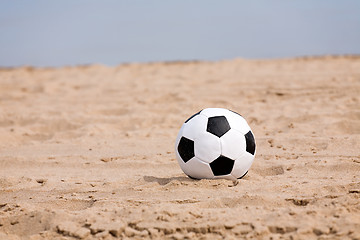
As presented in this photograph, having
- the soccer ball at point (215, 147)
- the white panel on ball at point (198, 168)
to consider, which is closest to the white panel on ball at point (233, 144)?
the soccer ball at point (215, 147)

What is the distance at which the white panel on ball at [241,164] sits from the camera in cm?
346

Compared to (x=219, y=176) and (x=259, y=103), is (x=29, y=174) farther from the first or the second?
(x=259, y=103)

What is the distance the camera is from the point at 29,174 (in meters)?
4.30

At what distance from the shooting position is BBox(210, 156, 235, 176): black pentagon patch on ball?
341 cm

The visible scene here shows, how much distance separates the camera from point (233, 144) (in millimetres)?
3449

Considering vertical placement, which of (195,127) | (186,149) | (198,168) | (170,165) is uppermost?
(195,127)

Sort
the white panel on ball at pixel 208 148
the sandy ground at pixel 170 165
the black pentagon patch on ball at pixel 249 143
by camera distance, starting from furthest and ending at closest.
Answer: the black pentagon patch on ball at pixel 249 143, the white panel on ball at pixel 208 148, the sandy ground at pixel 170 165

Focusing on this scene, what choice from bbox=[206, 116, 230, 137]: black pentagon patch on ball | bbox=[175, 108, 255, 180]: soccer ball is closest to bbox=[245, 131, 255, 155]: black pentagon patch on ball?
bbox=[175, 108, 255, 180]: soccer ball

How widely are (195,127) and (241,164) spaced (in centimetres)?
43

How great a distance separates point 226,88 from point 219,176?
508 cm

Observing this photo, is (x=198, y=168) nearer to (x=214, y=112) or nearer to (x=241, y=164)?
(x=241, y=164)

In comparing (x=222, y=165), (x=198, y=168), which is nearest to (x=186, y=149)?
(x=198, y=168)

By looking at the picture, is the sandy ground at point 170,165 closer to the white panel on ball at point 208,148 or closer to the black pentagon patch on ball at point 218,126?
the white panel on ball at point 208,148

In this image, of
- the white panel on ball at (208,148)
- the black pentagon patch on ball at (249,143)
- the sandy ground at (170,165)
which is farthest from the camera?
the black pentagon patch on ball at (249,143)
